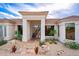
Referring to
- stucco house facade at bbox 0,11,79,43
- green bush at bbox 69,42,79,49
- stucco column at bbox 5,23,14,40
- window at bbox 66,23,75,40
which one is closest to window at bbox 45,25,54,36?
stucco house facade at bbox 0,11,79,43

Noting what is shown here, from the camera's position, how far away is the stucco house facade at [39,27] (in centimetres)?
300

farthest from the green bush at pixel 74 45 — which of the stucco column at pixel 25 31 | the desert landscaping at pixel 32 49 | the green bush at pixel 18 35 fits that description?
the green bush at pixel 18 35

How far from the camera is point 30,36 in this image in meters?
3.05

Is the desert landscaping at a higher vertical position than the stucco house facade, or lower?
lower

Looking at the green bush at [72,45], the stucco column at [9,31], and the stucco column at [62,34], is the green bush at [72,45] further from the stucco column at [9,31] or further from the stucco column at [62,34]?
the stucco column at [9,31]

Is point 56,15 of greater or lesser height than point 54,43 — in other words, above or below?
above

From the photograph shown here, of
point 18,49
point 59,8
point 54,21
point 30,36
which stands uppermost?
point 59,8

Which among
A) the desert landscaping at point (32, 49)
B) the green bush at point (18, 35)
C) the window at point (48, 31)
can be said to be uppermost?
the window at point (48, 31)

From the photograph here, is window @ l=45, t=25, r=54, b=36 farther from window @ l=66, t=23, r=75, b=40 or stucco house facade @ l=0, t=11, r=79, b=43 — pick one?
window @ l=66, t=23, r=75, b=40

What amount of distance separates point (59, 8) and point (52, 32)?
1.52ft

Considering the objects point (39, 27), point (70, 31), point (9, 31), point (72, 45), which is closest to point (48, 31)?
point (39, 27)

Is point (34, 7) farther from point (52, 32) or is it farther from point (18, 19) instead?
point (52, 32)

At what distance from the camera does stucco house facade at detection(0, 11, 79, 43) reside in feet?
9.83

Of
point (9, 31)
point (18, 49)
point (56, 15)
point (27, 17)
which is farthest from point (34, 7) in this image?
point (18, 49)
